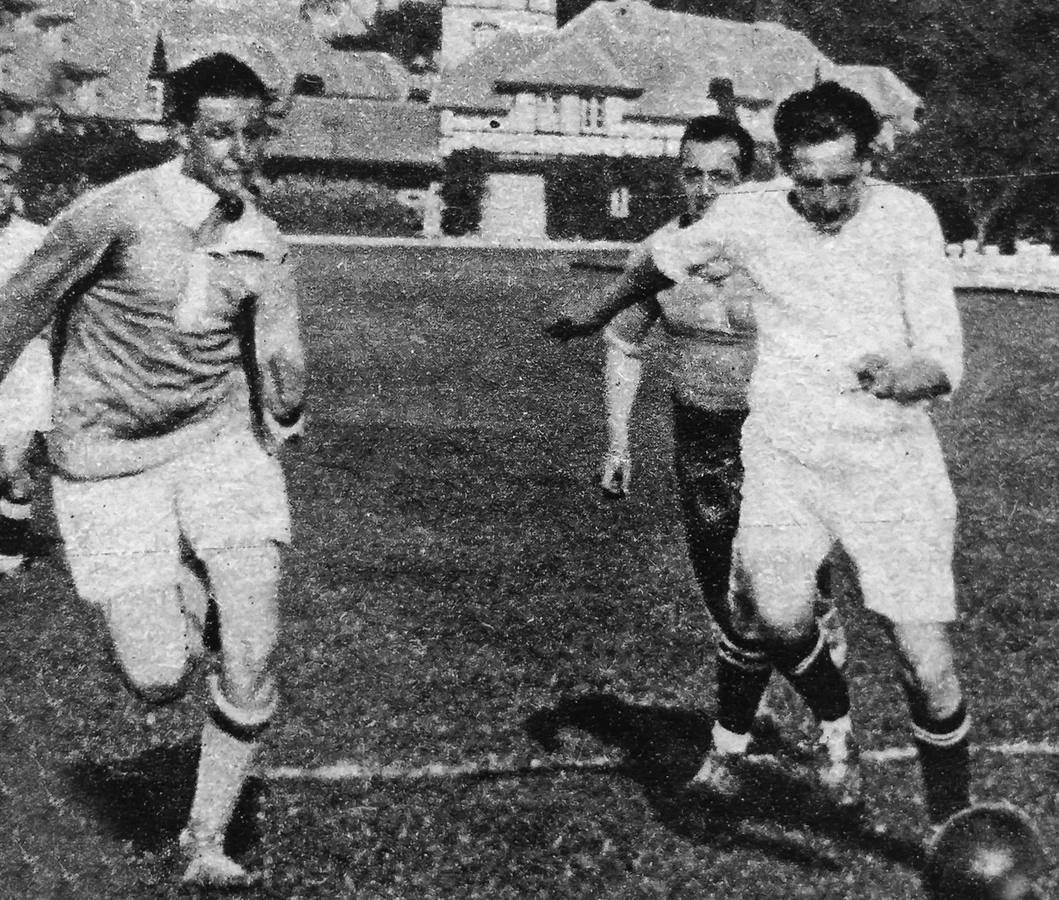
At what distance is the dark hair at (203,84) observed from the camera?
9.63 ft

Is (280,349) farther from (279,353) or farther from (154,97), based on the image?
(154,97)

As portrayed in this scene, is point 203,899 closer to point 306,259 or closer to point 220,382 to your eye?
point 220,382

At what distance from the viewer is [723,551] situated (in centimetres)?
334

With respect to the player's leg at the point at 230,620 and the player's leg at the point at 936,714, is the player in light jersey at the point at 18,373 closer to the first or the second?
the player's leg at the point at 230,620

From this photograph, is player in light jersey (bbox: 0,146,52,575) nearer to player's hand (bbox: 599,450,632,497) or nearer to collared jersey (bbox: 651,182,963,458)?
player's hand (bbox: 599,450,632,497)

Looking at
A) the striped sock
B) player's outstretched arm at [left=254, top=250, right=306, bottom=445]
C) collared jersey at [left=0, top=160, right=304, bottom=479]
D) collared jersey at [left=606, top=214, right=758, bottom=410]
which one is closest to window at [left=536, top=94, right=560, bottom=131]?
collared jersey at [left=606, top=214, right=758, bottom=410]

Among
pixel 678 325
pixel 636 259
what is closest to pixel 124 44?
pixel 636 259

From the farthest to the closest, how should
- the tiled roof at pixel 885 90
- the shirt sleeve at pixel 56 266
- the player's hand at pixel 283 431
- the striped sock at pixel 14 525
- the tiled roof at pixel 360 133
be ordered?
the striped sock at pixel 14 525
the tiled roof at pixel 885 90
the tiled roof at pixel 360 133
the player's hand at pixel 283 431
the shirt sleeve at pixel 56 266

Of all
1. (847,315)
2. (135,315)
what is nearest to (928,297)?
(847,315)

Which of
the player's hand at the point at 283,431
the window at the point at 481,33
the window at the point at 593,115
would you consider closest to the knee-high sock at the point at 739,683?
the player's hand at the point at 283,431

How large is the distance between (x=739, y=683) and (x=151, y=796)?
6.55 ft

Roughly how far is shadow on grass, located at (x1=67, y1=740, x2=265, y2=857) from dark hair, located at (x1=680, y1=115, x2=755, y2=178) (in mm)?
2700

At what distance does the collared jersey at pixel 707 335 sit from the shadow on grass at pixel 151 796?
2.02 metres

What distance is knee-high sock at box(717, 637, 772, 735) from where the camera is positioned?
10.6 feet
